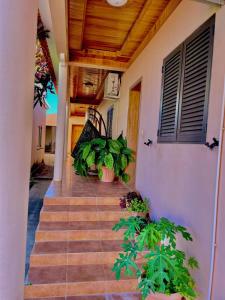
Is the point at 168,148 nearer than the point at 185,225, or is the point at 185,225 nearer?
the point at 185,225

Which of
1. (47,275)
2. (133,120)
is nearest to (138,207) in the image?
(47,275)

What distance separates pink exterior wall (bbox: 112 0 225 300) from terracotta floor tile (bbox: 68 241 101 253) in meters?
0.76

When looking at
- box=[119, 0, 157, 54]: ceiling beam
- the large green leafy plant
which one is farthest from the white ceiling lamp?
the large green leafy plant

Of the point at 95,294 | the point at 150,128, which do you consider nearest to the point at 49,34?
the point at 150,128

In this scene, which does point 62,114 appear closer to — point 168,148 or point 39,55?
point 39,55

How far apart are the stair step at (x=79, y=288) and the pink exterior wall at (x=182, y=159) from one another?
0.64 metres

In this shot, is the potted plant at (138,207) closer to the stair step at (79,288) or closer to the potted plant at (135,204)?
the potted plant at (135,204)

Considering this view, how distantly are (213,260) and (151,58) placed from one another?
2.63 metres

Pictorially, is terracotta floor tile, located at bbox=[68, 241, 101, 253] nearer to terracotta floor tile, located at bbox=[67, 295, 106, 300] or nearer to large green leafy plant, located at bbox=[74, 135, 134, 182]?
terracotta floor tile, located at bbox=[67, 295, 106, 300]

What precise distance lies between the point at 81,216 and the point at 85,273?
2.33 ft

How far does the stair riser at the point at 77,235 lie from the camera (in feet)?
7.92

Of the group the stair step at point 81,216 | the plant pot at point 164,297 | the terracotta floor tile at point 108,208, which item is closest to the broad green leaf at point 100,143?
the terracotta floor tile at point 108,208

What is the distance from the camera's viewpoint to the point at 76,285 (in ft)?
6.47

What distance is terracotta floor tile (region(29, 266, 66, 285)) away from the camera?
1.97 meters
